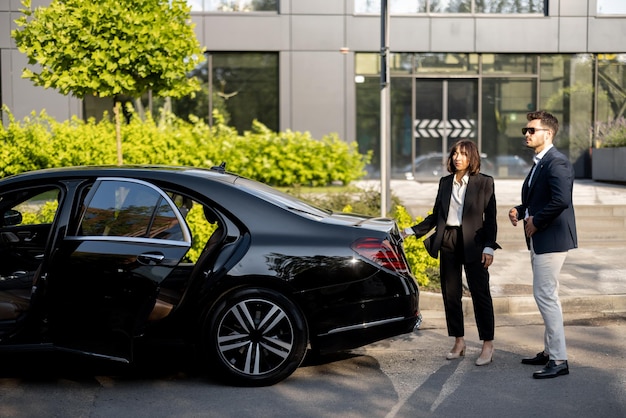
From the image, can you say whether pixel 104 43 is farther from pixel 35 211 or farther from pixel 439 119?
pixel 439 119

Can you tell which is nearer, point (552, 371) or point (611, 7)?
point (552, 371)

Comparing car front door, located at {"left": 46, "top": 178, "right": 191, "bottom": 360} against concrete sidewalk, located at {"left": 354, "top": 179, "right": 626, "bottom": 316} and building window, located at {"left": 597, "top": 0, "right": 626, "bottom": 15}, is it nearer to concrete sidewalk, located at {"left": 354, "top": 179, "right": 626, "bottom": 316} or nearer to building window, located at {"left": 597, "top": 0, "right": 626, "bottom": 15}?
concrete sidewalk, located at {"left": 354, "top": 179, "right": 626, "bottom": 316}

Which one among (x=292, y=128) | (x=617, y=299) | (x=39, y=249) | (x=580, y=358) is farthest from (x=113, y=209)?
(x=292, y=128)

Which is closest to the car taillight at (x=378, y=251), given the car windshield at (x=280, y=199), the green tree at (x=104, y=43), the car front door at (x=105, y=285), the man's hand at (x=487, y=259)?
the car windshield at (x=280, y=199)

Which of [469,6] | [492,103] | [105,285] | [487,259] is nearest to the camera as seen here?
[105,285]

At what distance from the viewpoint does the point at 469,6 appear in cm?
2181

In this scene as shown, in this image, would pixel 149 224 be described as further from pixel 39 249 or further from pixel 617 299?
pixel 617 299

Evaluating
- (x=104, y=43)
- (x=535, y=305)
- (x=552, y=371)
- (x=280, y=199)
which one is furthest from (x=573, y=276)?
(x=104, y=43)

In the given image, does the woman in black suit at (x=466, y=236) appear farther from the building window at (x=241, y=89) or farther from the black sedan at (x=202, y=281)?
the building window at (x=241, y=89)

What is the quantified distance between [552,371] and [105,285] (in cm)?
300

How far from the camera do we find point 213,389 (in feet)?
→ 18.4

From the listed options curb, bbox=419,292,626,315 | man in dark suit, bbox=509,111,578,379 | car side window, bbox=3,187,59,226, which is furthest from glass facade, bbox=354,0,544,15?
man in dark suit, bbox=509,111,578,379

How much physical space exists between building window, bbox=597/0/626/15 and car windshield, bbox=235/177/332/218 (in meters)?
17.8

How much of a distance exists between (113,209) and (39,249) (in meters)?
1.19
